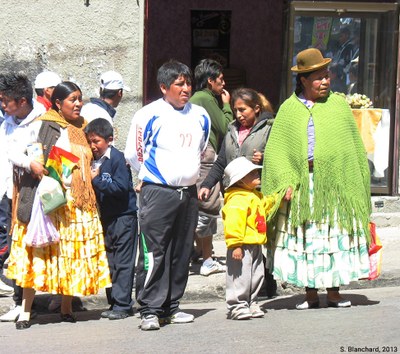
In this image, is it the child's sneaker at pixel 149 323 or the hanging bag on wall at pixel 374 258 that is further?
the hanging bag on wall at pixel 374 258

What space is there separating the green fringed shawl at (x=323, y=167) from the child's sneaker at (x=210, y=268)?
154cm

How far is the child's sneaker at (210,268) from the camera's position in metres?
9.48

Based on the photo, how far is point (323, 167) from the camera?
8016mm

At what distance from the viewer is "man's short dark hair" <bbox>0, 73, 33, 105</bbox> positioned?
8078 millimetres

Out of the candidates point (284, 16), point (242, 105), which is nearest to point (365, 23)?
point (284, 16)

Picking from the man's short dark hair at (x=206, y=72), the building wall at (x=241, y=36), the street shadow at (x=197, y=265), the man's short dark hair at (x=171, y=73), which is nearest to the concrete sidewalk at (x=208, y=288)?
the street shadow at (x=197, y=265)

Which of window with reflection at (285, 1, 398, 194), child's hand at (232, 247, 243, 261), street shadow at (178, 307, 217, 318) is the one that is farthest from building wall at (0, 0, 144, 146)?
child's hand at (232, 247, 243, 261)

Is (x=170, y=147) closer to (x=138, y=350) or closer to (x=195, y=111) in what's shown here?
(x=195, y=111)

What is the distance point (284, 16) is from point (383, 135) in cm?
168

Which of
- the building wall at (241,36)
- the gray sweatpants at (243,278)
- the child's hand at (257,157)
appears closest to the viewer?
the gray sweatpants at (243,278)

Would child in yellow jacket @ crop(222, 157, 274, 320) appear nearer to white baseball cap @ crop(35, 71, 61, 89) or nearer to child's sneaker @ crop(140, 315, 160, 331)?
child's sneaker @ crop(140, 315, 160, 331)

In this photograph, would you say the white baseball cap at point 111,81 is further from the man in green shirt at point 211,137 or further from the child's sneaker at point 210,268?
the child's sneaker at point 210,268

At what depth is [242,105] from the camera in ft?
27.5

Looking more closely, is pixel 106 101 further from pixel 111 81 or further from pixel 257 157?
pixel 257 157
